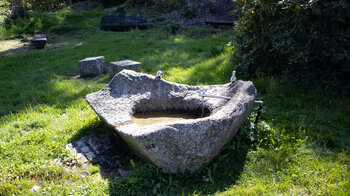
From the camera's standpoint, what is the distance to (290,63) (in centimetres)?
470

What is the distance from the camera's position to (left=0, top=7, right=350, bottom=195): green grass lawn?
284 cm

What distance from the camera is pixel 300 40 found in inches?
191

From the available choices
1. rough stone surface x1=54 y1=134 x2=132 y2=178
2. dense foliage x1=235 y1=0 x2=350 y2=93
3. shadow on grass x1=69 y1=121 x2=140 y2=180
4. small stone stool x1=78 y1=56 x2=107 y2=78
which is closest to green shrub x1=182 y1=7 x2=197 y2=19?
small stone stool x1=78 y1=56 x2=107 y2=78

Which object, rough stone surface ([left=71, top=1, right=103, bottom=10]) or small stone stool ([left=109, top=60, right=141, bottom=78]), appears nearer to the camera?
small stone stool ([left=109, top=60, right=141, bottom=78])

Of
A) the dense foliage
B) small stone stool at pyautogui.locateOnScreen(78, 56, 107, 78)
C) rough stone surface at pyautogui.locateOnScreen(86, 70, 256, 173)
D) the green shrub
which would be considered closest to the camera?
rough stone surface at pyautogui.locateOnScreen(86, 70, 256, 173)

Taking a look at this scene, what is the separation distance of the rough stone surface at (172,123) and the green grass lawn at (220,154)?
25 cm

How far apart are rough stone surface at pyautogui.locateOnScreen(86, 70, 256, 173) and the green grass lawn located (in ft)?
0.82

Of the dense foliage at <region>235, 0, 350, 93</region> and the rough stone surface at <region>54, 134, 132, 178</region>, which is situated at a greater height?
the dense foliage at <region>235, 0, 350, 93</region>

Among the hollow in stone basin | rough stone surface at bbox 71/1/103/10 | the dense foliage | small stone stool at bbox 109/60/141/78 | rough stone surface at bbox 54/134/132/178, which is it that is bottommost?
rough stone surface at bbox 54/134/132/178

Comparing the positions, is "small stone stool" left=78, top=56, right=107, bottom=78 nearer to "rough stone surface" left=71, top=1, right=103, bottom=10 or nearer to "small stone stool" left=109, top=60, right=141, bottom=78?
"small stone stool" left=109, top=60, right=141, bottom=78

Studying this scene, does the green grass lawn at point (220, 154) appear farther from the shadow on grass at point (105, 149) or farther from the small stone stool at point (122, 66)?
the small stone stool at point (122, 66)

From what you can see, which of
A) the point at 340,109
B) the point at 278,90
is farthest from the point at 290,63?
the point at 340,109

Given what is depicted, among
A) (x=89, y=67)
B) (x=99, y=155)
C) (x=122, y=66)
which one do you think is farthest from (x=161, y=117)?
(x=89, y=67)

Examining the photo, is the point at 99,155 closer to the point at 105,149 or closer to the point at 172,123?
the point at 105,149
